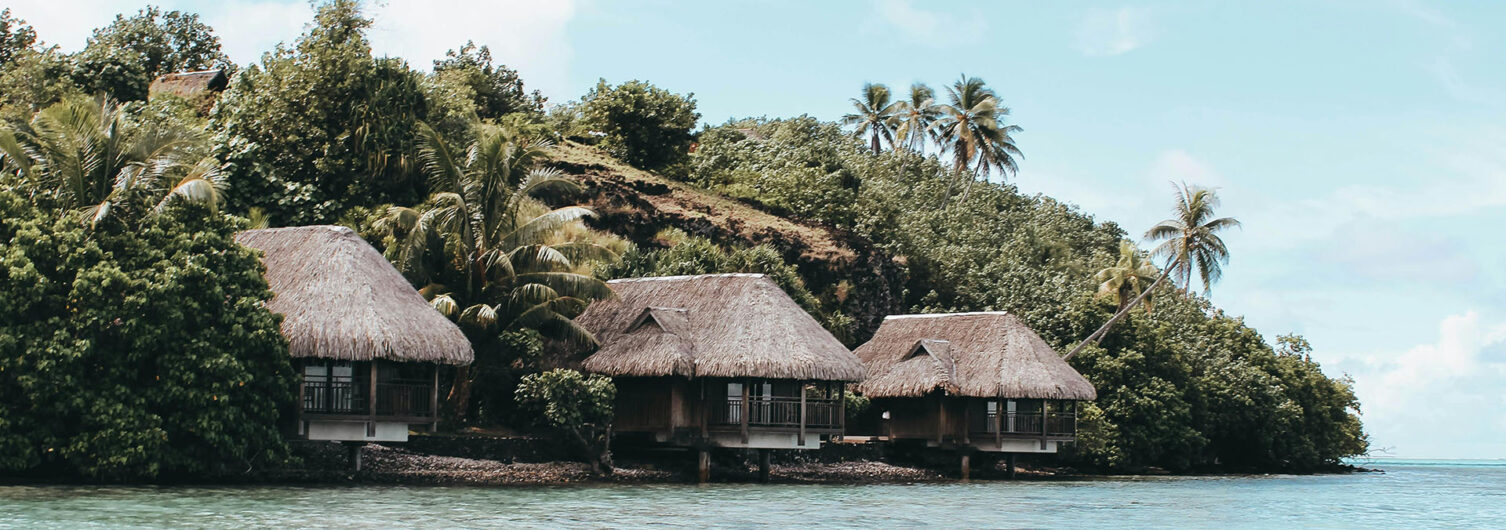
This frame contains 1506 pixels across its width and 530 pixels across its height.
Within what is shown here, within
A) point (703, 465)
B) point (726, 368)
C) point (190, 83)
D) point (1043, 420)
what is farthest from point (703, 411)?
point (190, 83)

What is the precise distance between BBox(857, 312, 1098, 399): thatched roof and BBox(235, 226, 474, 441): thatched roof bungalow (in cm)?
1229

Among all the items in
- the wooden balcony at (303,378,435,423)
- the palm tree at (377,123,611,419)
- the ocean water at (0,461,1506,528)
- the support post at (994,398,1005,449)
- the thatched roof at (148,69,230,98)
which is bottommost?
the ocean water at (0,461,1506,528)

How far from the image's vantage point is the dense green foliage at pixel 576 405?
95.5 feet

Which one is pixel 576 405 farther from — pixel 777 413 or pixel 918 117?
pixel 918 117

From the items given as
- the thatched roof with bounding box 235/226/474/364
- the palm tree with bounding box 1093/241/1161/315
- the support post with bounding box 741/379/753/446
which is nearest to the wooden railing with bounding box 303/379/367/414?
the thatched roof with bounding box 235/226/474/364

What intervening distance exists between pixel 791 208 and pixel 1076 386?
14.3m

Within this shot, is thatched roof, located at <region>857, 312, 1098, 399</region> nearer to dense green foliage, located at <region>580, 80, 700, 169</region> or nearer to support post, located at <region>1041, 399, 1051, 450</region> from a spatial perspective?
support post, located at <region>1041, 399, 1051, 450</region>

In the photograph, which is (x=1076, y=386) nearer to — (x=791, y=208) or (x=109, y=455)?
(x=791, y=208)

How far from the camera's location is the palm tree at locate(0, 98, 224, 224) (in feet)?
77.9

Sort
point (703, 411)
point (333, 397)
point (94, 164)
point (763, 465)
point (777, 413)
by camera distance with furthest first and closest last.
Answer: point (763, 465), point (777, 413), point (703, 411), point (333, 397), point (94, 164)

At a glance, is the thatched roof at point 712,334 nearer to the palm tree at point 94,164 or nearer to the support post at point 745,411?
the support post at point 745,411

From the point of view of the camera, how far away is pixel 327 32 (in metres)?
40.5

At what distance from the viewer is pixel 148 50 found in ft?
177

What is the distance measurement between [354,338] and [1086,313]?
2322 cm
